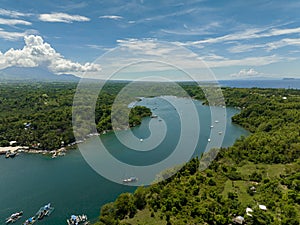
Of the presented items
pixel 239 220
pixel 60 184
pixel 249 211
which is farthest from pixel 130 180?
pixel 249 211

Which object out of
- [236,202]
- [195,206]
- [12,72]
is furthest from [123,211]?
[12,72]

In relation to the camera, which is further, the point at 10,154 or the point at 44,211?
the point at 10,154

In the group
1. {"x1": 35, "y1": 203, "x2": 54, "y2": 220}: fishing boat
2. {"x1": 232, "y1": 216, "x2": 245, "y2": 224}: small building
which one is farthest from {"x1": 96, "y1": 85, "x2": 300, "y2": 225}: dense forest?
{"x1": 35, "y1": 203, "x2": 54, "y2": 220}: fishing boat

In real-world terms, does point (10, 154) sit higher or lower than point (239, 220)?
lower

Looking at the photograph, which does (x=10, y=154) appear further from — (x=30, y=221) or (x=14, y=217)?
(x=30, y=221)

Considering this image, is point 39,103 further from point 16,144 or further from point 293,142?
point 293,142

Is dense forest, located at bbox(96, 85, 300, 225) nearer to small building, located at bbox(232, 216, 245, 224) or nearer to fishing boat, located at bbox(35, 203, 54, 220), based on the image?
small building, located at bbox(232, 216, 245, 224)
